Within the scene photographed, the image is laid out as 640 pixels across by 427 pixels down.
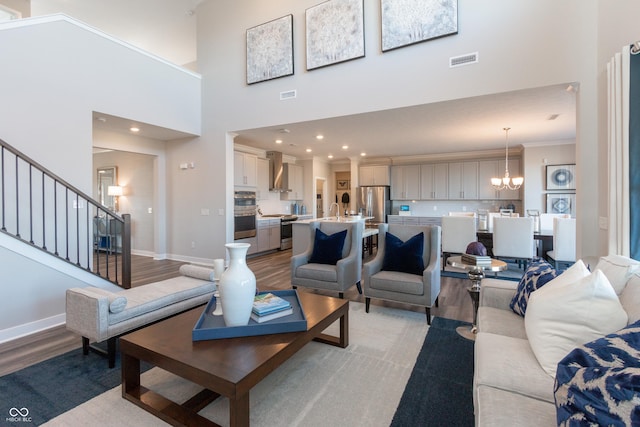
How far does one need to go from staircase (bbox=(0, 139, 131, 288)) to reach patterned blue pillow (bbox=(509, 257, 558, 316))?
157 inches

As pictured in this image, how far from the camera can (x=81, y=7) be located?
5.99 meters

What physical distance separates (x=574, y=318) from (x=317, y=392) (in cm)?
151

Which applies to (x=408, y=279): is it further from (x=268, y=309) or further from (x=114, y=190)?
(x=114, y=190)

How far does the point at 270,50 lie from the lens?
5.27 meters

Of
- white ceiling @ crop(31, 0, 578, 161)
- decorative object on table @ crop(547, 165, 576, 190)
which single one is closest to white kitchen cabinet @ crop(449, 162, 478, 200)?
white ceiling @ crop(31, 0, 578, 161)

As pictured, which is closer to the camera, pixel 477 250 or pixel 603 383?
pixel 603 383

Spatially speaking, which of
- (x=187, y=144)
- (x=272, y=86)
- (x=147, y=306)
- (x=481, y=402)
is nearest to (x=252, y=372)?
(x=481, y=402)

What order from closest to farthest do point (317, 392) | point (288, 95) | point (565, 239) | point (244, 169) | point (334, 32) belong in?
point (317, 392) < point (565, 239) < point (334, 32) < point (288, 95) < point (244, 169)

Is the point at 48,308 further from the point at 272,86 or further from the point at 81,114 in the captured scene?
the point at 272,86

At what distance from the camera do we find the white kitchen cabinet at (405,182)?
8609 millimetres

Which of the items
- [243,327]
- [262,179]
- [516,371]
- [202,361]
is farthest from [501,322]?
[262,179]

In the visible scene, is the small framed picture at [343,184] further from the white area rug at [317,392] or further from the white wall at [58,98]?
the white area rug at [317,392]

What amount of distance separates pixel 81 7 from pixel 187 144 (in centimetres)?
331

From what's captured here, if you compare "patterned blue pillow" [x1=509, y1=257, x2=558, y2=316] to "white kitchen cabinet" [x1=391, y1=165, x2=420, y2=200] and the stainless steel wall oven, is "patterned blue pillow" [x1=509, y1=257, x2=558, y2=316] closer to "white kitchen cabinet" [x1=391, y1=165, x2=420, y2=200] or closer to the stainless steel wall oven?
the stainless steel wall oven
